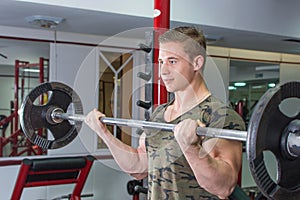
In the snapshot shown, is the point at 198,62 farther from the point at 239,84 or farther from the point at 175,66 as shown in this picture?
the point at 239,84

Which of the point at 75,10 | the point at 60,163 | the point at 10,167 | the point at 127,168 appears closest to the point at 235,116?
the point at 127,168

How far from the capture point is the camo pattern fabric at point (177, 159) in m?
1.18

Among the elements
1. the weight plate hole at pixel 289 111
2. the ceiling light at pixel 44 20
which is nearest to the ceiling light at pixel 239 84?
the ceiling light at pixel 44 20

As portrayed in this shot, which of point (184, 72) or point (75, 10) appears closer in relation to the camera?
point (184, 72)

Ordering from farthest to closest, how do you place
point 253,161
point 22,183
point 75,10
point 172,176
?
point 22,183 → point 75,10 → point 172,176 → point 253,161

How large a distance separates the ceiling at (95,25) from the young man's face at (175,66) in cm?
150

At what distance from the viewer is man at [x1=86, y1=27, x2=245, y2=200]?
3.52ft

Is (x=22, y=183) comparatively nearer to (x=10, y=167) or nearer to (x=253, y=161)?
(x=10, y=167)

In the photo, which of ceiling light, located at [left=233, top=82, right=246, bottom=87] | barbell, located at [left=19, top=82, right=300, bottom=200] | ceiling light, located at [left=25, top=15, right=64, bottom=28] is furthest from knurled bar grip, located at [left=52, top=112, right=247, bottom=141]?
ceiling light, located at [left=233, top=82, right=246, bottom=87]

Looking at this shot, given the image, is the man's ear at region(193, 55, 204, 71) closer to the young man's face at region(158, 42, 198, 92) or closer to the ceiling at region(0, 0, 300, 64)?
the young man's face at region(158, 42, 198, 92)

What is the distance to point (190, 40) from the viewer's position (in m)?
1.21

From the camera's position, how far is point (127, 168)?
1.52m

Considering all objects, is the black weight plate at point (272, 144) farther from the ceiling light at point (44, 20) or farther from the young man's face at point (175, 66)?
the ceiling light at point (44, 20)

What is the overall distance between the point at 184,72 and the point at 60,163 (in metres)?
2.23
